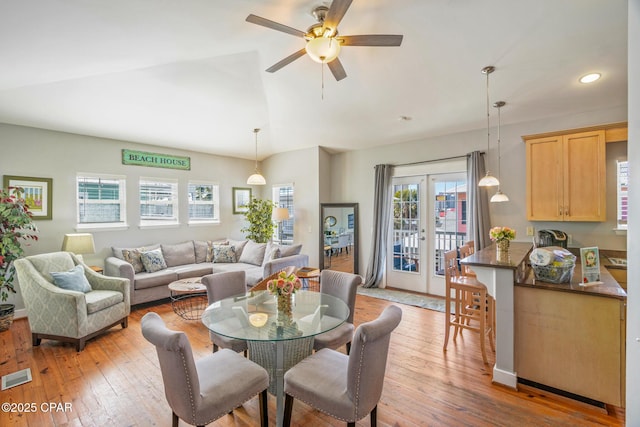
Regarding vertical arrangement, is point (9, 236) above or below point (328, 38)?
below

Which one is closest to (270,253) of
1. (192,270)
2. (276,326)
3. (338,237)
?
(192,270)

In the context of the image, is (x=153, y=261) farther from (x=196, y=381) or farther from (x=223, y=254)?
(x=196, y=381)

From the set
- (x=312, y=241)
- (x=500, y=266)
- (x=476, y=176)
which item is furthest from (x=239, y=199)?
(x=500, y=266)

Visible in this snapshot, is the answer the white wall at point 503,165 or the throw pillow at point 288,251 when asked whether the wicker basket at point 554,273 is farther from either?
Result: the throw pillow at point 288,251

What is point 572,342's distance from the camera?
2.29m

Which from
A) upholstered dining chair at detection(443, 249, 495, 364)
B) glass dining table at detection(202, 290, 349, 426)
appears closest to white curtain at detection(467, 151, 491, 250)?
upholstered dining chair at detection(443, 249, 495, 364)

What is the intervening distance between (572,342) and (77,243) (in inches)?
231

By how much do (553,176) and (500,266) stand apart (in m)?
2.23

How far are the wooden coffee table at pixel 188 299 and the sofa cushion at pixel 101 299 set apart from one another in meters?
0.62

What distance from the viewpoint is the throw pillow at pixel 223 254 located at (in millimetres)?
5668

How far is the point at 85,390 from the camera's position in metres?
2.45

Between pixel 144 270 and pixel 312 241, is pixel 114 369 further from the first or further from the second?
pixel 312 241

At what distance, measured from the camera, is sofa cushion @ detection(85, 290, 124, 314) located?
3.30 metres

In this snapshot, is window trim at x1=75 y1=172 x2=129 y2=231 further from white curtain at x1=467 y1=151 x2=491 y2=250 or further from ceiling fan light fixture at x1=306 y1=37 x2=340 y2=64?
white curtain at x1=467 y1=151 x2=491 y2=250
